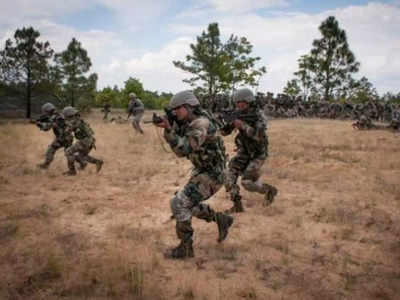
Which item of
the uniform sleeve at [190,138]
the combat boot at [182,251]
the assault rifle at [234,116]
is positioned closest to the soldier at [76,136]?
the assault rifle at [234,116]

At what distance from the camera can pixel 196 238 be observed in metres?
5.55

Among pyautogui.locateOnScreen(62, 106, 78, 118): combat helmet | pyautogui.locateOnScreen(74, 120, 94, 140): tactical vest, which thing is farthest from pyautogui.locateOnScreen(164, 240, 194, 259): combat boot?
pyautogui.locateOnScreen(62, 106, 78, 118): combat helmet

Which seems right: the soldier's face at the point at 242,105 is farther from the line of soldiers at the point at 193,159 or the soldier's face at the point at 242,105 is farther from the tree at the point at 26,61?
the tree at the point at 26,61

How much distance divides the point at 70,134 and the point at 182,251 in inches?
268

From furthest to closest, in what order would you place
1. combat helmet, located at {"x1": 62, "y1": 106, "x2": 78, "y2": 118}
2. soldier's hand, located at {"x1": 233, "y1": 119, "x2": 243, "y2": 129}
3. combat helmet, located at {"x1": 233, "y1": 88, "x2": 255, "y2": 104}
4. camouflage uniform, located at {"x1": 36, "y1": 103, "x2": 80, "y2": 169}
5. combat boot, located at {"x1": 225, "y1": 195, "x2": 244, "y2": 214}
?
camouflage uniform, located at {"x1": 36, "y1": 103, "x2": 80, "y2": 169} < combat helmet, located at {"x1": 62, "y1": 106, "x2": 78, "y2": 118} < combat boot, located at {"x1": 225, "y1": 195, "x2": 244, "y2": 214} < combat helmet, located at {"x1": 233, "y1": 88, "x2": 255, "y2": 104} < soldier's hand, located at {"x1": 233, "y1": 119, "x2": 243, "y2": 129}

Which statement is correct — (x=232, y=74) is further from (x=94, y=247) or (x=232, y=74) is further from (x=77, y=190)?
(x=94, y=247)

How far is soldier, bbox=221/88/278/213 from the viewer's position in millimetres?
6199

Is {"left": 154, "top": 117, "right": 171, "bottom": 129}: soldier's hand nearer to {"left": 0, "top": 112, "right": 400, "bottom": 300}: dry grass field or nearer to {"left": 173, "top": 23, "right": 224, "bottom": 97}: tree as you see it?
{"left": 0, "top": 112, "right": 400, "bottom": 300}: dry grass field

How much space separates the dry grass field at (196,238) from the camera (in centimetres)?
398

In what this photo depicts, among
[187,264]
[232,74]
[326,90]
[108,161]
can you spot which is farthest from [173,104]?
[326,90]

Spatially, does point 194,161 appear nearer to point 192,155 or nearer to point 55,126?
point 192,155

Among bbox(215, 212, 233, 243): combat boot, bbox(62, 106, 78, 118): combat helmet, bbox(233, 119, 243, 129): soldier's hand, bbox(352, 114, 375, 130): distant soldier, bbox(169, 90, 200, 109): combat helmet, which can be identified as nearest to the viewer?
bbox(169, 90, 200, 109): combat helmet

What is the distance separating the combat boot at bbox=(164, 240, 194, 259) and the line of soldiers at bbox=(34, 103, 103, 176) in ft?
19.4

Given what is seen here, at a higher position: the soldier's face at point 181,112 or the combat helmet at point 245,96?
the combat helmet at point 245,96
